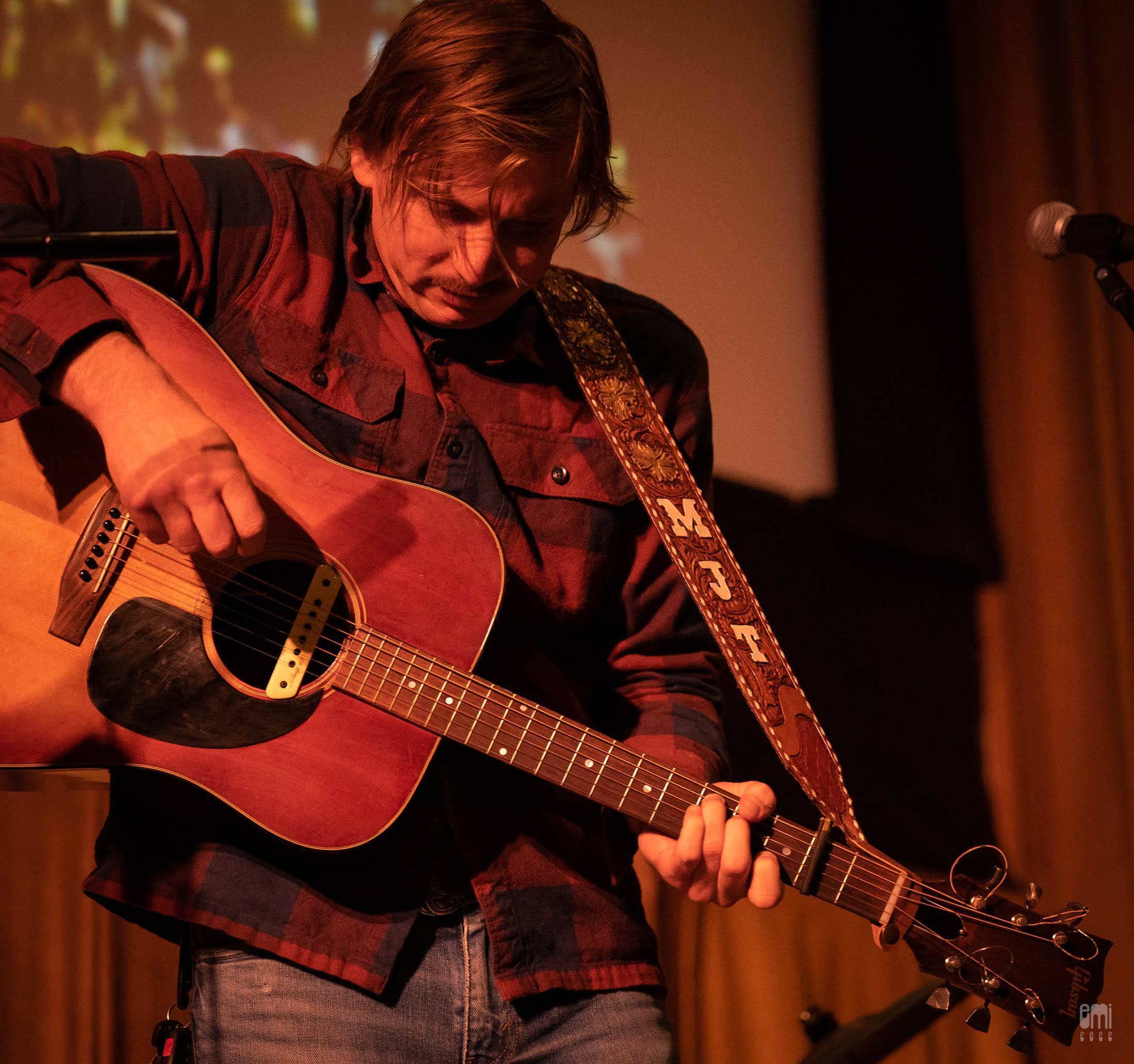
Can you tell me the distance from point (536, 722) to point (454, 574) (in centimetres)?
21

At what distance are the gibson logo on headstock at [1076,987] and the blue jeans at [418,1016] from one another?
495mm

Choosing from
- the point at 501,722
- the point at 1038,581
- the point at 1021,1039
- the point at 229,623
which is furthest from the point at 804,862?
the point at 1038,581

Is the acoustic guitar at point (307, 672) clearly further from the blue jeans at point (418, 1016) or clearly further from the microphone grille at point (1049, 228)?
the microphone grille at point (1049, 228)

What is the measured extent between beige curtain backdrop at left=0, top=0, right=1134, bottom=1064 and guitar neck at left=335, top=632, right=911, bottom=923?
39.6 inches

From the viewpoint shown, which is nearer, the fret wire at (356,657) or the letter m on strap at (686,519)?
the fret wire at (356,657)

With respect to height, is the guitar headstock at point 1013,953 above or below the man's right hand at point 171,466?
below

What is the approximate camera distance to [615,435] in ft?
5.04

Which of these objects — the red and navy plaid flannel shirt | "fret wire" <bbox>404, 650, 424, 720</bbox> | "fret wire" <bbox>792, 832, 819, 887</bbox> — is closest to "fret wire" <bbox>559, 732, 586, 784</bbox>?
the red and navy plaid flannel shirt

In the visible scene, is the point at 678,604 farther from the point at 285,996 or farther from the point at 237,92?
the point at 237,92

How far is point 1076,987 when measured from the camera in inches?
50.2

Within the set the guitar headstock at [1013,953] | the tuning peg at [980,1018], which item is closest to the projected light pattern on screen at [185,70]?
the guitar headstock at [1013,953]

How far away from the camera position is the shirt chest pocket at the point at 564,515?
1416mm

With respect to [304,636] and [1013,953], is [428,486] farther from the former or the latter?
[1013,953]

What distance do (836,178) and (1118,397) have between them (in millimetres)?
928
